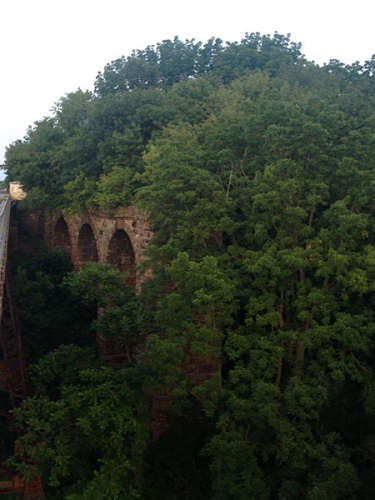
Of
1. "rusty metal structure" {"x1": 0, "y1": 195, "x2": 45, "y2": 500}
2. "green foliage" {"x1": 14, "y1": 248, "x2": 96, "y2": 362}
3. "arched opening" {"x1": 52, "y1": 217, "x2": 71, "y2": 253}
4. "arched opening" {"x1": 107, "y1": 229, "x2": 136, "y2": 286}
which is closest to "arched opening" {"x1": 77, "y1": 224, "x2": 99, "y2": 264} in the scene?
"green foliage" {"x1": 14, "y1": 248, "x2": 96, "y2": 362}

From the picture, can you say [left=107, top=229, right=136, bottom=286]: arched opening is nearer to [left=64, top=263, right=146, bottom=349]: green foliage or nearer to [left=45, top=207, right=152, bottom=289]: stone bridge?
[left=45, top=207, right=152, bottom=289]: stone bridge

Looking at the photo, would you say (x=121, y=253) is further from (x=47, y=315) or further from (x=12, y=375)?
(x=12, y=375)

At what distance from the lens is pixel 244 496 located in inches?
285

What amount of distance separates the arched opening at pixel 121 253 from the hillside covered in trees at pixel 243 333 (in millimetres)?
3201

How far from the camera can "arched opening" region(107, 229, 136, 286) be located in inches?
557

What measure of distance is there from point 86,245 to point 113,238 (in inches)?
158

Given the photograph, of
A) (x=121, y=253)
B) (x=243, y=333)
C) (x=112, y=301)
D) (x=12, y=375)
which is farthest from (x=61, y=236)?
(x=243, y=333)

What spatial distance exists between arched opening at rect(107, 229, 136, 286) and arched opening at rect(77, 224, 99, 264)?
2.75 m

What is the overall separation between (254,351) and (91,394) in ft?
8.07

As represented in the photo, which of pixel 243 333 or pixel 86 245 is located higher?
pixel 86 245

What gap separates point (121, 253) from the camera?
14.4m

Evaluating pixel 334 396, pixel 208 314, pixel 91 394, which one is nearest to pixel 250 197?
pixel 208 314

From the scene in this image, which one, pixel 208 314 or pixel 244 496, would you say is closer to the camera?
pixel 244 496

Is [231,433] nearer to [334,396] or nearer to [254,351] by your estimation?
[254,351]
